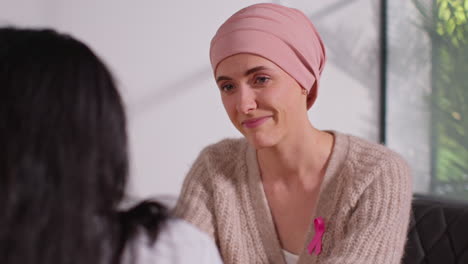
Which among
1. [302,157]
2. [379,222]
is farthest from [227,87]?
[379,222]

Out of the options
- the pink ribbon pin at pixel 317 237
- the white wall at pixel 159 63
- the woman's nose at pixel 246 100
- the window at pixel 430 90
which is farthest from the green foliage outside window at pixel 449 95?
the woman's nose at pixel 246 100

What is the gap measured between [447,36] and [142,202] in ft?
9.01

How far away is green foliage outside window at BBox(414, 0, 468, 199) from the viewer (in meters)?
3.03

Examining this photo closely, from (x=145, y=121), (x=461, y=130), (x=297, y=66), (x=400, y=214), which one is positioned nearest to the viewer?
(x=400, y=214)

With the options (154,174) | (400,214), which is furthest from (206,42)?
(400,214)

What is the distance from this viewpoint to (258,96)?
1.51 meters

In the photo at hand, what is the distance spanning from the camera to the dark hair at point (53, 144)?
0.68m

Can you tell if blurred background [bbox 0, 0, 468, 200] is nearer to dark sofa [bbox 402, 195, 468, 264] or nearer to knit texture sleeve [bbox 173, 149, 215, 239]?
knit texture sleeve [bbox 173, 149, 215, 239]

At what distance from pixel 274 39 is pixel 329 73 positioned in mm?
2009

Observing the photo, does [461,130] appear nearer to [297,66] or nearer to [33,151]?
[297,66]

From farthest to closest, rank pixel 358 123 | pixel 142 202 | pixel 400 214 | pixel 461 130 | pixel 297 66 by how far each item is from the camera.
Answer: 1. pixel 358 123
2. pixel 461 130
3. pixel 297 66
4. pixel 400 214
5. pixel 142 202

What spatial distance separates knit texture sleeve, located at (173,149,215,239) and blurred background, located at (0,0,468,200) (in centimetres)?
93

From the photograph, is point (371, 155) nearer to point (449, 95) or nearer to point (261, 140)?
point (261, 140)

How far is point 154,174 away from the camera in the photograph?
2.85 meters
